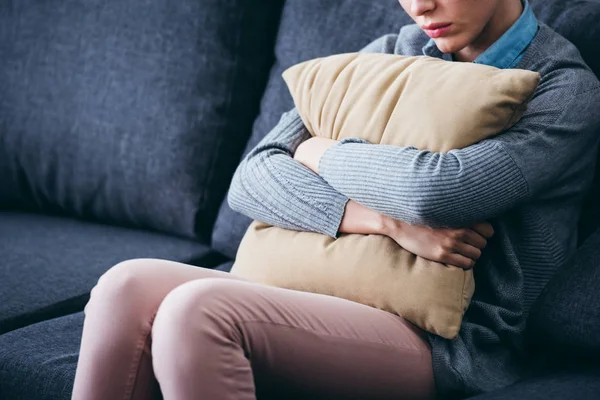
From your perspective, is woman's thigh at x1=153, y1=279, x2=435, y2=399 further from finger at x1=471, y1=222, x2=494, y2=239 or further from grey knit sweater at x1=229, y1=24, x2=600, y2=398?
finger at x1=471, y1=222, x2=494, y2=239

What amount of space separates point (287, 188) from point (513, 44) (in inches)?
16.7

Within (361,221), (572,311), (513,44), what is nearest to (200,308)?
(361,221)

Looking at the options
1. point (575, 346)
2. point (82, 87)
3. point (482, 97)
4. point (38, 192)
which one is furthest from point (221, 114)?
point (575, 346)

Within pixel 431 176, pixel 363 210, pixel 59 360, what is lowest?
pixel 59 360

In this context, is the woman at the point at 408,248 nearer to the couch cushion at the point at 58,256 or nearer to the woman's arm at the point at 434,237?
the woman's arm at the point at 434,237

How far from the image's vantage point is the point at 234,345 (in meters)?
1.06

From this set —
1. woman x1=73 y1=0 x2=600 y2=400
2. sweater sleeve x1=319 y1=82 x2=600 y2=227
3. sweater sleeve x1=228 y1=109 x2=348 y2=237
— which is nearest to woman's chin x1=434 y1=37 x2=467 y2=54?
woman x1=73 y1=0 x2=600 y2=400

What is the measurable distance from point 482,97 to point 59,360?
75 centimetres

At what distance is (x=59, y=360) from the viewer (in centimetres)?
131

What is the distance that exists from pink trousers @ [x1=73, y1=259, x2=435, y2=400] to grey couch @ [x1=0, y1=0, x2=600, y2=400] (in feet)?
1.49

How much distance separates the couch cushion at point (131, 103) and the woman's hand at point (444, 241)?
74cm

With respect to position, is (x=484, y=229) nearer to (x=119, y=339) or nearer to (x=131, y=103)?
(x=119, y=339)

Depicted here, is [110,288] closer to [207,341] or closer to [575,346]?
[207,341]

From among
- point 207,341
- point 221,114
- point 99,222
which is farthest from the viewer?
point 99,222
